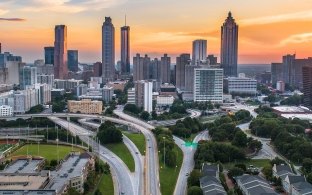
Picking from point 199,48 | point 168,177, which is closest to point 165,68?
point 199,48

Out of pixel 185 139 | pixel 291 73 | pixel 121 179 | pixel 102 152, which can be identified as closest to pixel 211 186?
pixel 121 179

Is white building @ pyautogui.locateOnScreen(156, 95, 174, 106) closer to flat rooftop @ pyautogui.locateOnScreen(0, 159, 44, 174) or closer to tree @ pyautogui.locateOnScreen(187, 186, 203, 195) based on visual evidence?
flat rooftop @ pyautogui.locateOnScreen(0, 159, 44, 174)

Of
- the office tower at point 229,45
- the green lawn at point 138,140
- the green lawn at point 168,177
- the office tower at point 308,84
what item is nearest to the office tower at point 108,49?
the office tower at point 229,45

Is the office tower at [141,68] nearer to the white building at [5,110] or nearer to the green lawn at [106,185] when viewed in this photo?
the white building at [5,110]

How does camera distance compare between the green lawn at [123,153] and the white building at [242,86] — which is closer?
the green lawn at [123,153]

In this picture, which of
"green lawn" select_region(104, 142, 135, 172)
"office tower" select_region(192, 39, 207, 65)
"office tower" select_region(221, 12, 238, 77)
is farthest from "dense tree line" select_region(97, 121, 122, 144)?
"office tower" select_region(221, 12, 238, 77)

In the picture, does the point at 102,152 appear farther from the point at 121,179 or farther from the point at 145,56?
the point at 145,56

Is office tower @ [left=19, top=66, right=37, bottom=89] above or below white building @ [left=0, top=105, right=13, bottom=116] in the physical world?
above
